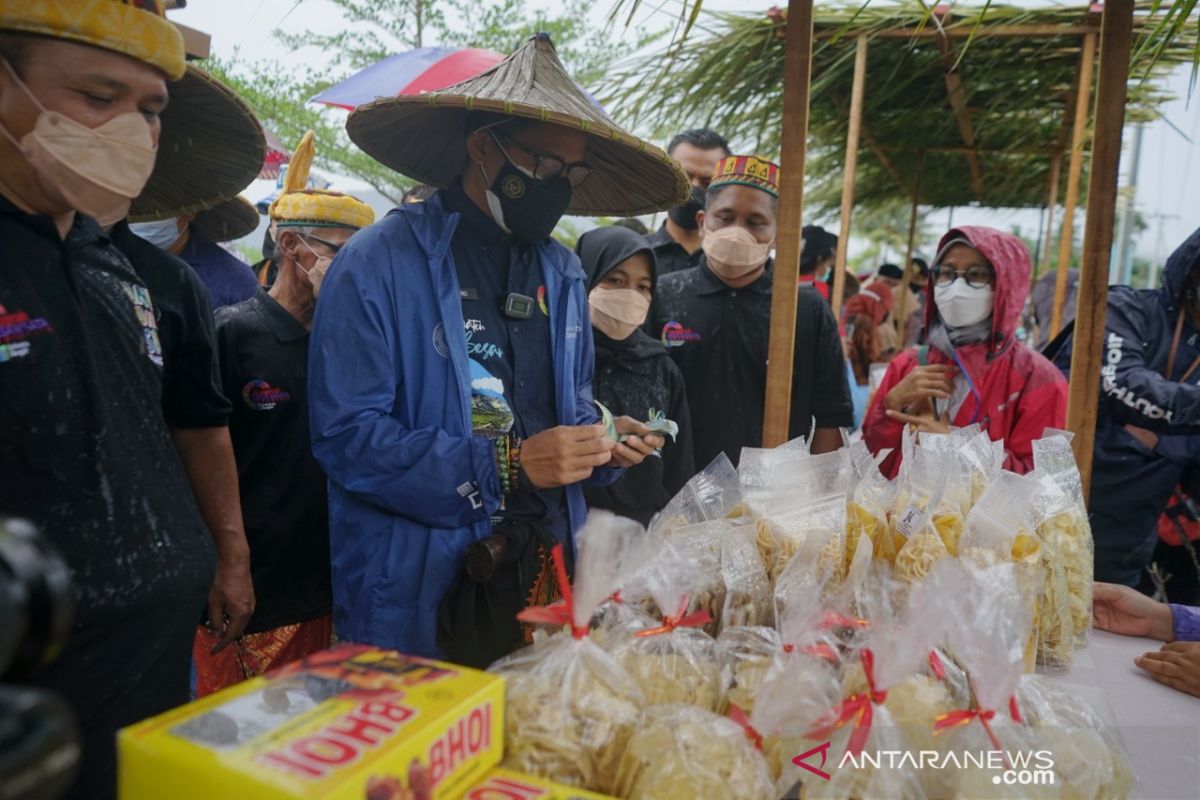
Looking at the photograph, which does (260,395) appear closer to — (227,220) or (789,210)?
(227,220)

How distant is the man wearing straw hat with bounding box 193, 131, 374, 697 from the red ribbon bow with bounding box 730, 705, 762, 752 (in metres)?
1.69

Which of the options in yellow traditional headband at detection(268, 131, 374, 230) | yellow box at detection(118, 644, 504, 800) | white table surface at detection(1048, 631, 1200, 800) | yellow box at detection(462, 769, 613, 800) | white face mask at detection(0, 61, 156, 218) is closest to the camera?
yellow box at detection(118, 644, 504, 800)

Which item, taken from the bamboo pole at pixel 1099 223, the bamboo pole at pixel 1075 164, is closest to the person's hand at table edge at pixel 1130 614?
the bamboo pole at pixel 1099 223

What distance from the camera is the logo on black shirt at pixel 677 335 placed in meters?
3.16

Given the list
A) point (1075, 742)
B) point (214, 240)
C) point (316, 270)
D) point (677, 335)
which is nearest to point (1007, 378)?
point (677, 335)

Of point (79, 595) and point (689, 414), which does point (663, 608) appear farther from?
point (689, 414)

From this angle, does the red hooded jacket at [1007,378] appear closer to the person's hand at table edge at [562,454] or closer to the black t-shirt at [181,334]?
the person's hand at table edge at [562,454]

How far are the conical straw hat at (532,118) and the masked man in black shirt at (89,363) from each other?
620mm

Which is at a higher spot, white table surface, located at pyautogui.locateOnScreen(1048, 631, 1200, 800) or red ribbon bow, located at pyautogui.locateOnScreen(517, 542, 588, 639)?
red ribbon bow, located at pyautogui.locateOnScreen(517, 542, 588, 639)

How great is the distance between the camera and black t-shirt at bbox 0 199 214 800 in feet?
3.97

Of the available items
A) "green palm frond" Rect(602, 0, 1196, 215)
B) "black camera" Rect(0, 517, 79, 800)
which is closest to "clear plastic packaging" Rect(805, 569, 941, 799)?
"black camera" Rect(0, 517, 79, 800)

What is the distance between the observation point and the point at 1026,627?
39.9 inches

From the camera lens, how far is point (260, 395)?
2.31 m

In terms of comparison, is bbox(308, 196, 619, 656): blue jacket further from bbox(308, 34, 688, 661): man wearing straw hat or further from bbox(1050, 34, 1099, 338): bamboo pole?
bbox(1050, 34, 1099, 338): bamboo pole
